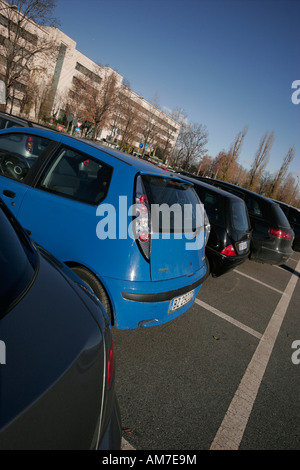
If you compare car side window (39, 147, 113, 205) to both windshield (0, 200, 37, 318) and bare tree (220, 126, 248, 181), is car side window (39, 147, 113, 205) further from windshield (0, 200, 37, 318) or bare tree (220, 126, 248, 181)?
bare tree (220, 126, 248, 181)

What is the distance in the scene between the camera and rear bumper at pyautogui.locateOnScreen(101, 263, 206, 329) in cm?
216

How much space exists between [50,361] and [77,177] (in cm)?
191

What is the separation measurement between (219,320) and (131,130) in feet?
158

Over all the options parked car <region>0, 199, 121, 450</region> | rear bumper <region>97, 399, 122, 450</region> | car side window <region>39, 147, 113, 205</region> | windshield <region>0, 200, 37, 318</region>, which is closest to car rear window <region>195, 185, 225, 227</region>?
car side window <region>39, 147, 113, 205</region>

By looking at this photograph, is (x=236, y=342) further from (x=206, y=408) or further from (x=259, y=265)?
(x=259, y=265)

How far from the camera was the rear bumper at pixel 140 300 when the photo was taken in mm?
2164

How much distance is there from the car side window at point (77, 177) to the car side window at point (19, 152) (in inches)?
12.1

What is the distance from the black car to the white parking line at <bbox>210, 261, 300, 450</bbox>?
3.67 feet

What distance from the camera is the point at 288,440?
200cm

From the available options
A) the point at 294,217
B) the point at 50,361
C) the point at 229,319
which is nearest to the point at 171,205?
the point at 50,361

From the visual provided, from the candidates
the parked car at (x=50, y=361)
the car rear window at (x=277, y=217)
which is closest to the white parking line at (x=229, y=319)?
the parked car at (x=50, y=361)

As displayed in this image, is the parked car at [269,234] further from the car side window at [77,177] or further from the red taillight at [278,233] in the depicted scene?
the car side window at [77,177]

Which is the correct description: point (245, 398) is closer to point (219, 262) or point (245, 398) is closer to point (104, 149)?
point (219, 262)
